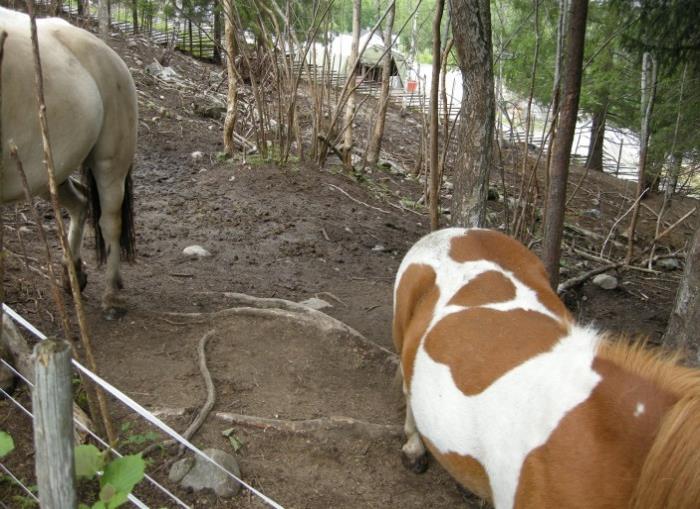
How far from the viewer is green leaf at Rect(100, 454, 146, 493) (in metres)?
1.54

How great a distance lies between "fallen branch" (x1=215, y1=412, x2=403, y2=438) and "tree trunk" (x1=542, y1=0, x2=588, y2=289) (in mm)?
1576

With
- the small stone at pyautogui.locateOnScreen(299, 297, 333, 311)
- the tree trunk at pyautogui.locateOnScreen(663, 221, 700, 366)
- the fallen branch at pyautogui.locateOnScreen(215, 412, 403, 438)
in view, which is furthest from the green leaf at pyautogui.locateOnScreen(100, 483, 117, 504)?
the small stone at pyautogui.locateOnScreen(299, 297, 333, 311)

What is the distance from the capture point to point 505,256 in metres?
2.84

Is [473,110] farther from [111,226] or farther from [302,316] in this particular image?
[111,226]

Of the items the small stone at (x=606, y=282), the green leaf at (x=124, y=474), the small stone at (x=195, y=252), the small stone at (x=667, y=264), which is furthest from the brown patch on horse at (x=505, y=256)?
the small stone at (x=667, y=264)

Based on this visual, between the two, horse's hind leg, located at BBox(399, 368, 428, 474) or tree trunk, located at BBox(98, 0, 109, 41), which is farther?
tree trunk, located at BBox(98, 0, 109, 41)

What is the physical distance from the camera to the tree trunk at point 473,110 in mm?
3717

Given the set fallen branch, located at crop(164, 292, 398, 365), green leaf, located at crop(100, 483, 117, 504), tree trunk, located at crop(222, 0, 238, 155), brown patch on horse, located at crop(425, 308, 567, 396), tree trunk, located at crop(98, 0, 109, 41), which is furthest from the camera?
tree trunk, located at crop(98, 0, 109, 41)

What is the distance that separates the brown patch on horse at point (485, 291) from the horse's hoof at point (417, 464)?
2.88ft

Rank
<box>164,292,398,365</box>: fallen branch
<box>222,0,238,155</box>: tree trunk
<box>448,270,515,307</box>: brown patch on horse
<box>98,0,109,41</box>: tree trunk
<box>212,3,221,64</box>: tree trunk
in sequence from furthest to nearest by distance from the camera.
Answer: <box>212,3,221,64</box>: tree trunk, <box>98,0,109,41</box>: tree trunk, <box>222,0,238,155</box>: tree trunk, <box>164,292,398,365</box>: fallen branch, <box>448,270,515,307</box>: brown patch on horse

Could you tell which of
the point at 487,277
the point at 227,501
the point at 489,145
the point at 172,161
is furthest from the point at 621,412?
the point at 172,161

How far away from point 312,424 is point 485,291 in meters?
1.11

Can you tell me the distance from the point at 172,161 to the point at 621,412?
777 centimetres

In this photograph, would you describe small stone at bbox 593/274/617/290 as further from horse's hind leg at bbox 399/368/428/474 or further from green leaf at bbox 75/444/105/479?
green leaf at bbox 75/444/105/479
